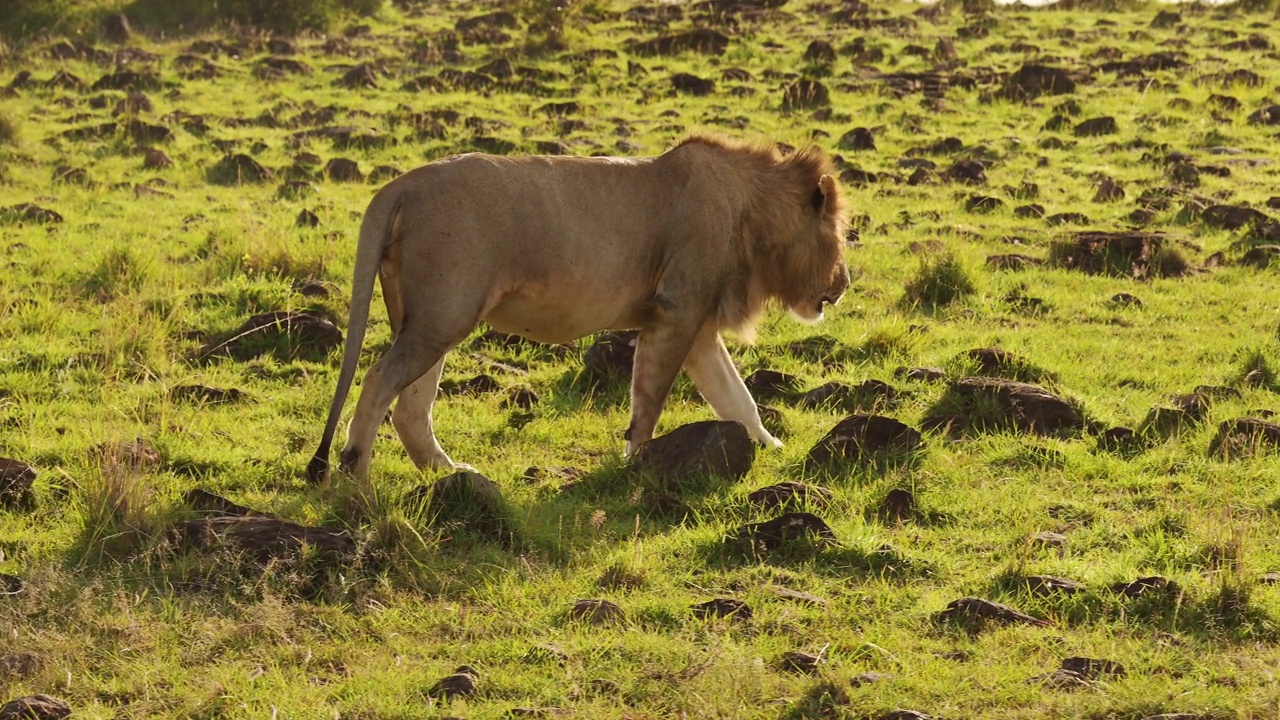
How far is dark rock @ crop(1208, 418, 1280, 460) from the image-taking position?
24.3ft

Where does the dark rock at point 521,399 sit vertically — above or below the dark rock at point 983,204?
below

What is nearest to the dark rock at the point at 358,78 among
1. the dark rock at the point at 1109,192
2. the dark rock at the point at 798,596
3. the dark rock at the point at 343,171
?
the dark rock at the point at 343,171

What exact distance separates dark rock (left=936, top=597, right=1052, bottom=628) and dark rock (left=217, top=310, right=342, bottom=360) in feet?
16.1

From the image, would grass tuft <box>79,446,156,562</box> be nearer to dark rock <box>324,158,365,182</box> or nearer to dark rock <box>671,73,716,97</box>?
dark rock <box>324,158,365,182</box>

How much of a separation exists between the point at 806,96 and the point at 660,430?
424 inches

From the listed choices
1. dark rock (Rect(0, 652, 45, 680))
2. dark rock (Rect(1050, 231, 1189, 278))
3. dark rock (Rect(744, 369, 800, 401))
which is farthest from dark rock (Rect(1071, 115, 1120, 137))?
dark rock (Rect(0, 652, 45, 680))

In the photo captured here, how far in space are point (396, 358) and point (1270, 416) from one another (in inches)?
174

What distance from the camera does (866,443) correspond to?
7430mm

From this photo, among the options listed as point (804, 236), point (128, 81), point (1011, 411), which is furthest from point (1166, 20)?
point (1011, 411)

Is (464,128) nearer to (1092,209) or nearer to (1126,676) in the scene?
(1092,209)

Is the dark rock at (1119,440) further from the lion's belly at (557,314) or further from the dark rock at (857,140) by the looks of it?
the dark rock at (857,140)

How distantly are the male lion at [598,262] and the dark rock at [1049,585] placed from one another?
2169 mm

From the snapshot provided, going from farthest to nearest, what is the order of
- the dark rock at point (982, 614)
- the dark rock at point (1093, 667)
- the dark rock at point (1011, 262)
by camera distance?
the dark rock at point (1011, 262) → the dark rock at point (982, 614) → the dark rock at point (1093, 667)

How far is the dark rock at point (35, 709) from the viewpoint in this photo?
4762 millimetres
